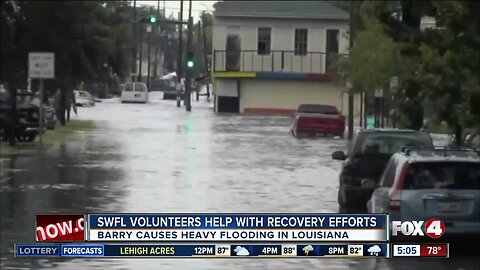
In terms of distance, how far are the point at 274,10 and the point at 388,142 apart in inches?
2331

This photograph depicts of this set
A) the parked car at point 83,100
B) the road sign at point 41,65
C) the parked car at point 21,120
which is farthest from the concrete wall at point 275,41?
the road sign at point 41,65

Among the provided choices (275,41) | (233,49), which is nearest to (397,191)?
(275,41)

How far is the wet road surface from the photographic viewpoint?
45.9ft

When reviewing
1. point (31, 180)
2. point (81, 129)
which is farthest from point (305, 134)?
point (31, 180)

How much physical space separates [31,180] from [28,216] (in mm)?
7296

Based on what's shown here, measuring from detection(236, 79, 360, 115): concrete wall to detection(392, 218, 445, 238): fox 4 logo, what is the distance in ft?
221

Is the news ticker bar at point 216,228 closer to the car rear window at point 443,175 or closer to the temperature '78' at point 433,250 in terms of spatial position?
the temperature '78' at point 433,250

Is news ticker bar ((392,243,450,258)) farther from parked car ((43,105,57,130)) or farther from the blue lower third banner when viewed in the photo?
parked car ((43,105,57,130))

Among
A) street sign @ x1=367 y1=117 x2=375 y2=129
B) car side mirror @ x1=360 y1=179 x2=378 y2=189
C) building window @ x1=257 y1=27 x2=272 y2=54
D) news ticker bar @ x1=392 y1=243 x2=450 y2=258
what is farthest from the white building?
news ticker bar @ x1=392 y1=243 x2=450 y2=258

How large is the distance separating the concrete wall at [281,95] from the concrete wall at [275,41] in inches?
46.9

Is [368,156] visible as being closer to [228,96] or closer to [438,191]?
[438,191]

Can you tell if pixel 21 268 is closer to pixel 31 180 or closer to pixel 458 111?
pixel 458 111

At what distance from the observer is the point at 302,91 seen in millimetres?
78125

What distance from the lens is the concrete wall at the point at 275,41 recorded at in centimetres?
7869
